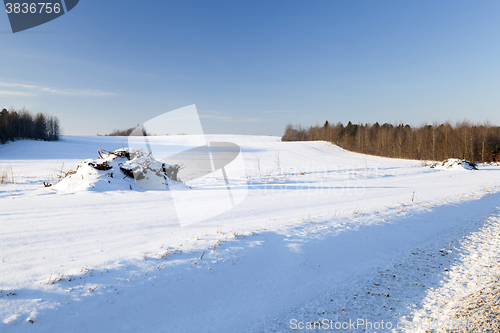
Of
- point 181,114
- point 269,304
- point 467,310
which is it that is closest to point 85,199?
point 181,114

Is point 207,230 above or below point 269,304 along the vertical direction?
above

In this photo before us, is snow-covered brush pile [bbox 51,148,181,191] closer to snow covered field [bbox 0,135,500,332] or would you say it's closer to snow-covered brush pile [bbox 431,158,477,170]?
snow covered field [bbox 0,135,500,332]

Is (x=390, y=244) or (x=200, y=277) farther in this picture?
(x=390, y=244)

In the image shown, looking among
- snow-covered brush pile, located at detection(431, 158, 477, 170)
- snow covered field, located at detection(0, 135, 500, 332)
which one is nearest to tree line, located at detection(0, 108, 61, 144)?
snow covered field, located at detection(0, 135, 500, 332)

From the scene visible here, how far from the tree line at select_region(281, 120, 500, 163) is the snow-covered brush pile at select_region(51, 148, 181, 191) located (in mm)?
50491

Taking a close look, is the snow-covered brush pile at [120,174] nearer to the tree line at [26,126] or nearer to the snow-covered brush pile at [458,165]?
the snow-covered brush pile at [458,165]

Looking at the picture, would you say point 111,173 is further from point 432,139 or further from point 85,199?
point 432,139

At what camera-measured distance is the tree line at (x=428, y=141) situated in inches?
1718

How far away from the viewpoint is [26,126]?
4994 centimetres

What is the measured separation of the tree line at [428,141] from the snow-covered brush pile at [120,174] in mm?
50491

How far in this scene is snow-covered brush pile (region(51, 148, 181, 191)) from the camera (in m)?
10.6

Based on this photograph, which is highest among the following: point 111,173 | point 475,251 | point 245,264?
point 111,173

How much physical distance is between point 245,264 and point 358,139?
61385 mm

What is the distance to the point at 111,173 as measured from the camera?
11258 millimetres
